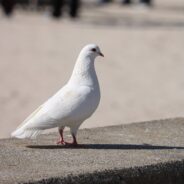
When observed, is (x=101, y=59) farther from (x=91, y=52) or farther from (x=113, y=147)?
(x=113, y=147)

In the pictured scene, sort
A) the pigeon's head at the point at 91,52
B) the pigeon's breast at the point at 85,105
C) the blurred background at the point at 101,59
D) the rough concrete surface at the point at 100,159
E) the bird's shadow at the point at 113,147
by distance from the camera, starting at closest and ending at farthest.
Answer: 1. the rough concrete surface at the point at 100,159
2. the pigeon's breast at the point at 85,105
3. the bird's shadow at the point at 113,147
4. the pigeon's head at the point at 91,52
5. the blurred background at the point at 101,59

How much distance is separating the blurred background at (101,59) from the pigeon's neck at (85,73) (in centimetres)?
646

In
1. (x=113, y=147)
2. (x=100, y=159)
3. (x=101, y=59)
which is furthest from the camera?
(x=101, y=59)

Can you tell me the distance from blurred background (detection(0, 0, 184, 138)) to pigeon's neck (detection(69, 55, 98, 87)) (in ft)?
21.2

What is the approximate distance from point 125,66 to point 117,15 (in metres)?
10.6

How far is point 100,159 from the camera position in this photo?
606cm

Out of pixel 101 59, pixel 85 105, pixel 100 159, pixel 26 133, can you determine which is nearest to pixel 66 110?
pixel 85 105

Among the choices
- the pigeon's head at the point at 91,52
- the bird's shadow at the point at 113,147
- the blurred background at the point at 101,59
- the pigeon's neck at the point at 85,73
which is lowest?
the blurred background at the point at 101,59

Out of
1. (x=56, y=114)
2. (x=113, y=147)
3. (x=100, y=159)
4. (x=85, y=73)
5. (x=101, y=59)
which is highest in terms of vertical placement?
(x=85, y=73)

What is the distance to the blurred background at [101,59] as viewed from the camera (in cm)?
1554

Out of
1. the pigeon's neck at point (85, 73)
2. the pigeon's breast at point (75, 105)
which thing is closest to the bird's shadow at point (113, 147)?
the pigeon's breast at point (75, 105)

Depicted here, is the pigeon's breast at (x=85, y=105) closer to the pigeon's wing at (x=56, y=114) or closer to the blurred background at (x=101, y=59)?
the pigeon's wing at (x=56, y=114)

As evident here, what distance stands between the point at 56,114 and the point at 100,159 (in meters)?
0.51

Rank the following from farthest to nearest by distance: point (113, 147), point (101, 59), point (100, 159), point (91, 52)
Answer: point (101, 59)
point (91, 52)
point (113, 147)
point (100, 159)
